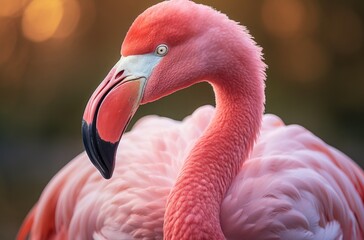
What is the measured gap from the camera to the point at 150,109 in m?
3.10

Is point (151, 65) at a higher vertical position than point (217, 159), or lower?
higher

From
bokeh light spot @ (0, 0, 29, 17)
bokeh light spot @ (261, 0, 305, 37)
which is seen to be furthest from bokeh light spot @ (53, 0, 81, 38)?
bokeh light spot @ (261, 0, 305, 37)

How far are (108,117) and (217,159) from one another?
28cm

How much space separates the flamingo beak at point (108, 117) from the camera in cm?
121

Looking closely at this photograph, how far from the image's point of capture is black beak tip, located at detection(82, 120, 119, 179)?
3.95 ft

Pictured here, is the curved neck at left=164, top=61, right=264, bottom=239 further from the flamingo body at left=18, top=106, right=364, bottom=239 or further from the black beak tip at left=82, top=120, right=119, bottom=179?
the black beak tip at left=82, top=120, right=119, bottom=179

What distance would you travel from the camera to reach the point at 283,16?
297 cm

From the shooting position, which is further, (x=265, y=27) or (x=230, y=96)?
(x=265, y=27)

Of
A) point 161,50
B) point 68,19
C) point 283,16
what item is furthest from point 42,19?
point 161,50

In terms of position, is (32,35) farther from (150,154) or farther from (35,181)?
(150,154)

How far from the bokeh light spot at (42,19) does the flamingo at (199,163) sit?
128 cm

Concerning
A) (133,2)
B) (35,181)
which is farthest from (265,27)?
(35,181)

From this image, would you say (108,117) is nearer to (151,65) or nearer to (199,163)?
(151,65)

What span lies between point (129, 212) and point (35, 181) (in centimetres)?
168
